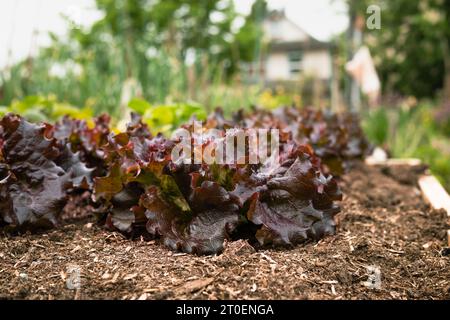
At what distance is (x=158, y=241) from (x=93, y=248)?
28cm

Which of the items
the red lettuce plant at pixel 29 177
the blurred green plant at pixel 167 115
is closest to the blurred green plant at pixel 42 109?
the blurred green plant at pixel 167 115

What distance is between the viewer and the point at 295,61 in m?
28.2

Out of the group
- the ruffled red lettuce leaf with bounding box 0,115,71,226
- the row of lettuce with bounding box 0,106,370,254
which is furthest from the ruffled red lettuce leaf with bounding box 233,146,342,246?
the ruffled red lettuce leaf with bounding box 0,115,71,226

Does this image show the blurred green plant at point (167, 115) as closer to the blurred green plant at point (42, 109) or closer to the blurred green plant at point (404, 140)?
the blurred green plant at point (42, 109)

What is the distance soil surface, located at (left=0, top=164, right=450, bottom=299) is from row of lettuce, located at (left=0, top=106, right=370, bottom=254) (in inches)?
3.2

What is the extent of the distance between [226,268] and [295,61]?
89.8 feet

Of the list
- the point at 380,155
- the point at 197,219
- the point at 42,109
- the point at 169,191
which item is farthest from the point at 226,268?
the point at 380,155

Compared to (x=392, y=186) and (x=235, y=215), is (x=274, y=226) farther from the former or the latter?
(x=392, y=186)

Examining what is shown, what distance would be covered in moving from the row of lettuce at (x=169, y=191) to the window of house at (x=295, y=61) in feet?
83.1

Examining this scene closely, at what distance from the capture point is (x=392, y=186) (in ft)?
12.8

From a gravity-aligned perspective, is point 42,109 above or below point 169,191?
above

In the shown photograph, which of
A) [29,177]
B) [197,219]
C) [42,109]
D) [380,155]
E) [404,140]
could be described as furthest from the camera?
[404,140]

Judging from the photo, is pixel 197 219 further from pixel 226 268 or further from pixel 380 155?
pixel 380 155
